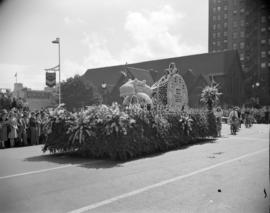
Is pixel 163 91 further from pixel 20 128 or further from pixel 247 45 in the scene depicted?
pixel 247 45

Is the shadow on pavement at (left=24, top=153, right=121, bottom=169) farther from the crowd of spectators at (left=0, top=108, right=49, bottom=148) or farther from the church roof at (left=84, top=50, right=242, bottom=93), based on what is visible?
the church roof at (left=84, top=50, right=242, bottom=93)

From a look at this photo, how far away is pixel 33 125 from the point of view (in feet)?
54.3

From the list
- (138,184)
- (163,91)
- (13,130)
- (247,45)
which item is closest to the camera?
(138,184)

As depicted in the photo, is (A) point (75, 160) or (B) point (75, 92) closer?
(A) point (75, 160)

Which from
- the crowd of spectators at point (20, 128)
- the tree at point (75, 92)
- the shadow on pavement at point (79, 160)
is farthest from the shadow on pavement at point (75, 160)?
the tree at point (75, 92)

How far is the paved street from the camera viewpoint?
574 cm

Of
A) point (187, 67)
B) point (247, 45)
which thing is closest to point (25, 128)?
point (187, 67)

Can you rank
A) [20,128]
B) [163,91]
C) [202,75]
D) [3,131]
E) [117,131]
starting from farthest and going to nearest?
1. [202,75]
2. [163,91]
3. [20,128]
4. [3,131]
5. [117,131]

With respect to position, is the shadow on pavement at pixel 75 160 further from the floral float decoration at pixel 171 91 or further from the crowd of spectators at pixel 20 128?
the floral float decoration at pixel 171 91

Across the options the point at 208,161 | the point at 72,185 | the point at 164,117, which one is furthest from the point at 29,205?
the point at 164,117

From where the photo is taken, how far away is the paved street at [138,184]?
5.74m

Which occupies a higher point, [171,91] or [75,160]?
[171,91]

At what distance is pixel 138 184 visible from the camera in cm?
728

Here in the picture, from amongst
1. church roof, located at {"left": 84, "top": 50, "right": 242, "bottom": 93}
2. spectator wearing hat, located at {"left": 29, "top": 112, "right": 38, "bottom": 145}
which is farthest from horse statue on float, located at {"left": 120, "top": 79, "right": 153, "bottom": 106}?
church roof, located at {"left": 84, "top": 50, "right": 242, "bottom": 93}
